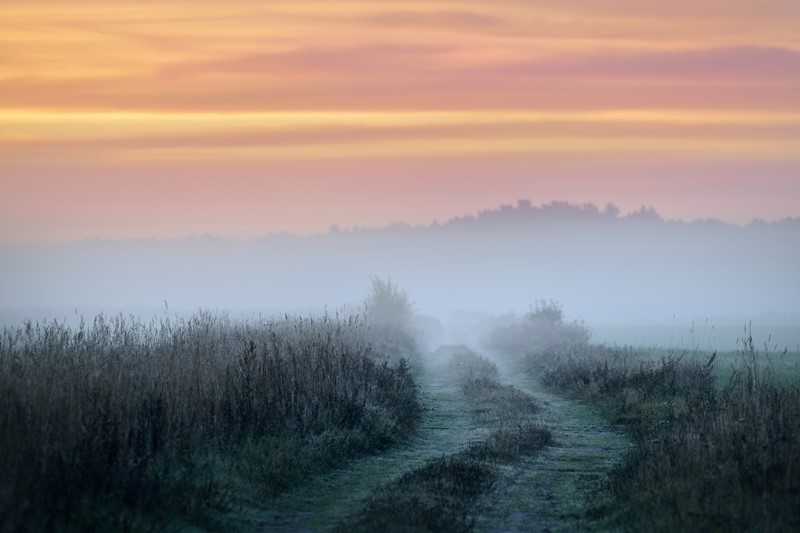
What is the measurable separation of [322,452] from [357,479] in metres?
1.07

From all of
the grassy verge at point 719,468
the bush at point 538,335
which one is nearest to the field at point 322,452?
the grassy verge at point 719,468

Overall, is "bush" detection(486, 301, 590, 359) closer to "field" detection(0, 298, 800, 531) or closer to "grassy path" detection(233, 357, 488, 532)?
"grassy path" detection(233, 357, 488, 532)

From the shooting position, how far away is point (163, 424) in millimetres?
13789

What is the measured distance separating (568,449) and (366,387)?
5.38 meters

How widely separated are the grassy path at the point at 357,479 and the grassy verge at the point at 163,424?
350 millimetres

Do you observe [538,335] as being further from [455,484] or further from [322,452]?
[455,484]

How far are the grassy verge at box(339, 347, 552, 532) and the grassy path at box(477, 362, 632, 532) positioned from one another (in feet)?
0.98

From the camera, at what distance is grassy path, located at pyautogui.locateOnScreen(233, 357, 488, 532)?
39.7 ft

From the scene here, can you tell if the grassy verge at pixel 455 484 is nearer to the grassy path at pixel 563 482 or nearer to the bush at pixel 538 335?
the grassy path at pixel 563 482

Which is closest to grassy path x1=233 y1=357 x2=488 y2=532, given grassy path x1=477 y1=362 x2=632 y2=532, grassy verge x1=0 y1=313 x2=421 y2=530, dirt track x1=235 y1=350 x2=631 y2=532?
dirt track x1=235 y1=350 x2=631 y2=532

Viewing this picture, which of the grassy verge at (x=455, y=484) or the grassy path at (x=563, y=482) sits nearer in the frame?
the grassy verge at (x=455, y=484)

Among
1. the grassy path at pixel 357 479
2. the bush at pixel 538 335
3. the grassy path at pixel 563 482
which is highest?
the bush at pixel 538 335

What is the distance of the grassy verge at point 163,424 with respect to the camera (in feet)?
34.6

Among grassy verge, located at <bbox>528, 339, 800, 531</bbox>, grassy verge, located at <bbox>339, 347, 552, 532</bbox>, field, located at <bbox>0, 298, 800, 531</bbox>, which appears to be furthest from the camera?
grassy verge, located at <bbox>339, 347, 552, 532</bbox>
